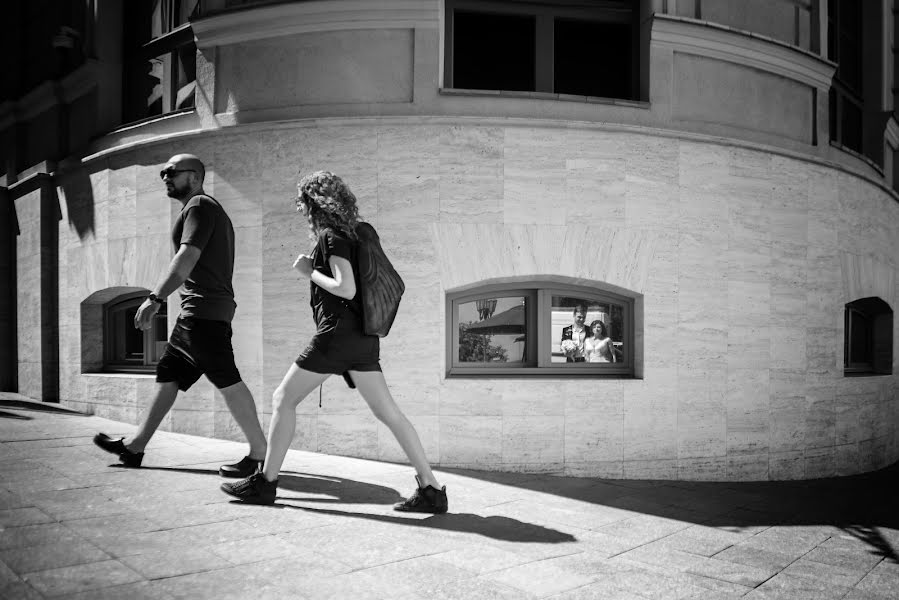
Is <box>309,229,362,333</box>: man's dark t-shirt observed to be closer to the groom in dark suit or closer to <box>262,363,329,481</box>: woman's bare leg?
<box>262,363,329,481</box>: woman's bare leg

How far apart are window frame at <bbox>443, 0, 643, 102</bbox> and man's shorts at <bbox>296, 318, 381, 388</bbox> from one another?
3627mm

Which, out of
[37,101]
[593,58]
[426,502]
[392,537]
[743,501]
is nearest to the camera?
[392,537]

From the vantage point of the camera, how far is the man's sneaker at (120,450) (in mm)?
4996

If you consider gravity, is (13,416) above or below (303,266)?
below

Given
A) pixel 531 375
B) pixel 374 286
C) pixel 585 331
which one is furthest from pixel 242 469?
pixel 585 331

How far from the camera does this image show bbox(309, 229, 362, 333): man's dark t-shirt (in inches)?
164

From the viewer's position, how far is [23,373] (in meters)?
9.12

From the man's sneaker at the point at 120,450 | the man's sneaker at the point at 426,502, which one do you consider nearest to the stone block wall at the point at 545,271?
the man's sneaker at the point at 120,450

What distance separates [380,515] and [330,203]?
6.25 feet

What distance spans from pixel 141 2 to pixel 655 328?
7.04 m

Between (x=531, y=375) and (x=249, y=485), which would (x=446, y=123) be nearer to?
(x=531, y=375)

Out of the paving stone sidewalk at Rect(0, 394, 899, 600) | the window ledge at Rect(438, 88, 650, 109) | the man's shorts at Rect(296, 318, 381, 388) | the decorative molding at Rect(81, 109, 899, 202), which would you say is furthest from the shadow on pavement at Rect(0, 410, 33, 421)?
the window ledge at Rect(438, 88, 650, 109)

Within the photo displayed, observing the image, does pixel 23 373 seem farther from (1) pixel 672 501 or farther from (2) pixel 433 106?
(1) pixel 672 501

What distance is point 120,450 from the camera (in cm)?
504
